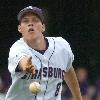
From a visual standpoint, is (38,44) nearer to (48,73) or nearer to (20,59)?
(48,73)

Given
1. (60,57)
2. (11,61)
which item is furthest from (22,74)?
(60,57)

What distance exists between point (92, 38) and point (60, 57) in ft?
9.41

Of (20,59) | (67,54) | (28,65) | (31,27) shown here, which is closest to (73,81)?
(67,54)

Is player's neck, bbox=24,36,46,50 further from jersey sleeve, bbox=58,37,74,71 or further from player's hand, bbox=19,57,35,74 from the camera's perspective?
player's hand, bbox=19,57,35,74

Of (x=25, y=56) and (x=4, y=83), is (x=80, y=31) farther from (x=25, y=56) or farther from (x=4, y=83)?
(x=25, y=56)

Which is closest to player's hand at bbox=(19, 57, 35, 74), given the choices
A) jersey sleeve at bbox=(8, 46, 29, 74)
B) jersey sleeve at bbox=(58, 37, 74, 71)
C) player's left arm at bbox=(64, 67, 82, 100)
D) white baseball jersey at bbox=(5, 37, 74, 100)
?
jersey sleeve at bbox=(8, 46, 29, 74)

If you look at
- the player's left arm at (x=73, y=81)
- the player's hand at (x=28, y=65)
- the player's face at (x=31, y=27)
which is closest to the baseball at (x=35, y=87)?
the player's hand at (x=28, y=65)

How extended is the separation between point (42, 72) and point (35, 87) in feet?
0.85

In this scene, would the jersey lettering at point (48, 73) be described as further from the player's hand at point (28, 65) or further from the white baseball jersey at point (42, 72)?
the player's hand at point (28, 65)

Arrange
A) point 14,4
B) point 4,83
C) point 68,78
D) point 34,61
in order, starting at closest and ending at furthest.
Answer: point 34,61
point 68,78
point 4,83
point 14,4

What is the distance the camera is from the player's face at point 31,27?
3436 mm

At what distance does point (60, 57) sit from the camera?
366 centimetres

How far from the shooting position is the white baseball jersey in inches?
135

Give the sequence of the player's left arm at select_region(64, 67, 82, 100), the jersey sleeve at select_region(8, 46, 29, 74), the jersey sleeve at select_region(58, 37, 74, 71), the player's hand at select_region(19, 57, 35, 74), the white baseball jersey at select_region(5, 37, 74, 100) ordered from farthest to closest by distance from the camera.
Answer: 1. the player's left arm at select_region(64, 67, 82, 100)
2. the jersey sleeve at select_region(58, 37, 74, 71)
3. the white baseball jersey at select_region(5, 37, 74, 100)
4. the jersey sleeve at select_region(8, 46, 29, 74)
5. the player's hand at select_region(19, 57, 35, 74)
